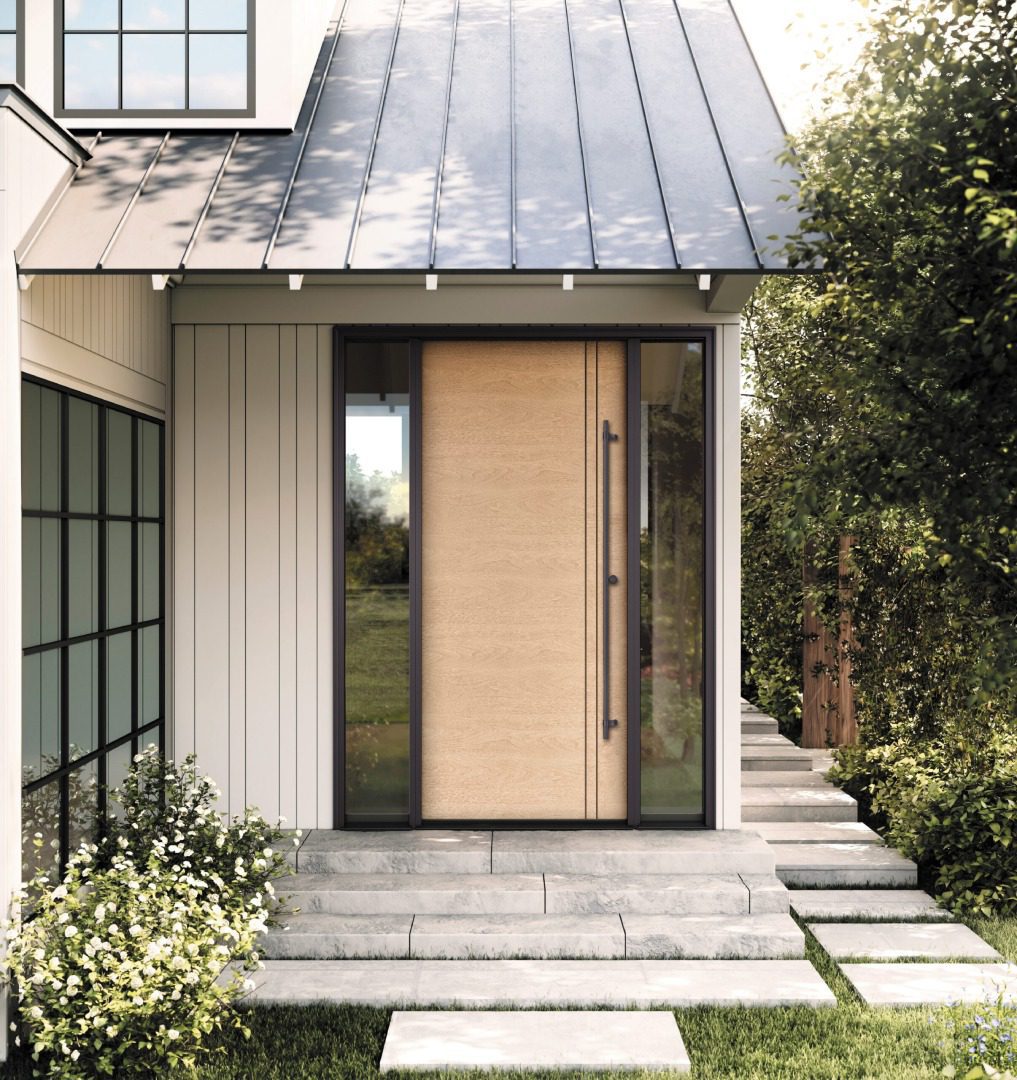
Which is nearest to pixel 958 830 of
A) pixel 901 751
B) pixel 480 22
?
pixel 901 751

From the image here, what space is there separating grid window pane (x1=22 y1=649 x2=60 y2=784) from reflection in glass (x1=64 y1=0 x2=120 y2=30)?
3026mm

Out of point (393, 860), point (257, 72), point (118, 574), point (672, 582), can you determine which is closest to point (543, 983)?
point (393, 860)

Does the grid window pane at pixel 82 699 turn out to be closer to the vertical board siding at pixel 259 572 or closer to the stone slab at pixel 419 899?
the vertical board siding at pixel 259 572

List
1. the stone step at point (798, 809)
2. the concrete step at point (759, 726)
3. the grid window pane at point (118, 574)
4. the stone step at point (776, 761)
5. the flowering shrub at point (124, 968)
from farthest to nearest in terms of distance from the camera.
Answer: the concrete step at point (759, 726) < the stone step at point (776, 761) < the stone step at point (798, 809) < the grid window pane at point (118, 574) < the flowering shrub at point (124, 968)

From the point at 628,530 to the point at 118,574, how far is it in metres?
2.47

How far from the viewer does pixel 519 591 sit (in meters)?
5.45

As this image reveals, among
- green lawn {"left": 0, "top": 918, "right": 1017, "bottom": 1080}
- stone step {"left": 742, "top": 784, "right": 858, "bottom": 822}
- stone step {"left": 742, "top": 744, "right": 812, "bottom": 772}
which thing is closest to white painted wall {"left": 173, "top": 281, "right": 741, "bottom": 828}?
stone step {"left": 742, "top": 784, "right": 858, "bottom": 822}

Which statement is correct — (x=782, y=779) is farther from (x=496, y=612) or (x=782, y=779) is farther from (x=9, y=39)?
(x=9, y=39)

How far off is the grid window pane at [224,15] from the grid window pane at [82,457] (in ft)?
6.73

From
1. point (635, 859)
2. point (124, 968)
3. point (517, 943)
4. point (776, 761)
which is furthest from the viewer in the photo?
point (776, 761)

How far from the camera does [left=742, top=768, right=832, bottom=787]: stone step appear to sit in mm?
6828

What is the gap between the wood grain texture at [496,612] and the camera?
544 cm

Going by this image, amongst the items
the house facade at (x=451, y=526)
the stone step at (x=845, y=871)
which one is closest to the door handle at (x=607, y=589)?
the house facade at (x=451, y=526)

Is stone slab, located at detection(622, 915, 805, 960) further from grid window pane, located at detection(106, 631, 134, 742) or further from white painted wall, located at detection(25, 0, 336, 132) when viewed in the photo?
white painted wall, located at detection(25, 0, 336, 132)
